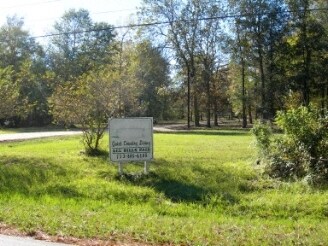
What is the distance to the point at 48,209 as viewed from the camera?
8.33 meters

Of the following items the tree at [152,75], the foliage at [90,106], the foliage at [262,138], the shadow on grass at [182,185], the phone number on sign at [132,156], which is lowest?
the shadow on grass at [182,185]

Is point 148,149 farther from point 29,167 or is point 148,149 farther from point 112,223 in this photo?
point 112,223

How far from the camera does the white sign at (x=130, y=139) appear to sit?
1257 cm

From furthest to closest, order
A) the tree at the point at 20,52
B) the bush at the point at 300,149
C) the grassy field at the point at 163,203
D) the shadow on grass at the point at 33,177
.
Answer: the tree at the point at 20,52 < the bush at the point at 300,149 < the shadow on grass at the point at 33,177 < the grassy field at the point at 163,203

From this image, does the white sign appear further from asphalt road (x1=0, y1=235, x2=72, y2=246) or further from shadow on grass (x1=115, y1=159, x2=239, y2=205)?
asphalt road (x1=0, y1=235, x2=72, y2=246)

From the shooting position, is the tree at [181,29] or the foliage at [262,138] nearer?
the foliage at [262,138]

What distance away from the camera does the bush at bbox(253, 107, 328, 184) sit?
38.2 feet

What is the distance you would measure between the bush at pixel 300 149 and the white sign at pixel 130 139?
11.4 ft

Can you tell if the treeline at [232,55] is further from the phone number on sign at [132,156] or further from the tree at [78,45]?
the phone number on sign at [132,156]

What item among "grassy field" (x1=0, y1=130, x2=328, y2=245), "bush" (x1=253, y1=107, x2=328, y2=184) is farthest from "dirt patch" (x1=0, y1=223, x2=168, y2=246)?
"bush" (x1=253, y1=107, x2=328, y2=184)

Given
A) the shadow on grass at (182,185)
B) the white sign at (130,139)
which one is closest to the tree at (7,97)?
the white sign at (130,139)

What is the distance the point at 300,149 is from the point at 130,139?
4.66 meters

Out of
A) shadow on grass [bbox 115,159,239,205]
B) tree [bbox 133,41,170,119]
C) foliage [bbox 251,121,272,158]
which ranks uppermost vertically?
tree [bbox 133,41,170,119]

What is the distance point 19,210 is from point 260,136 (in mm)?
8201
